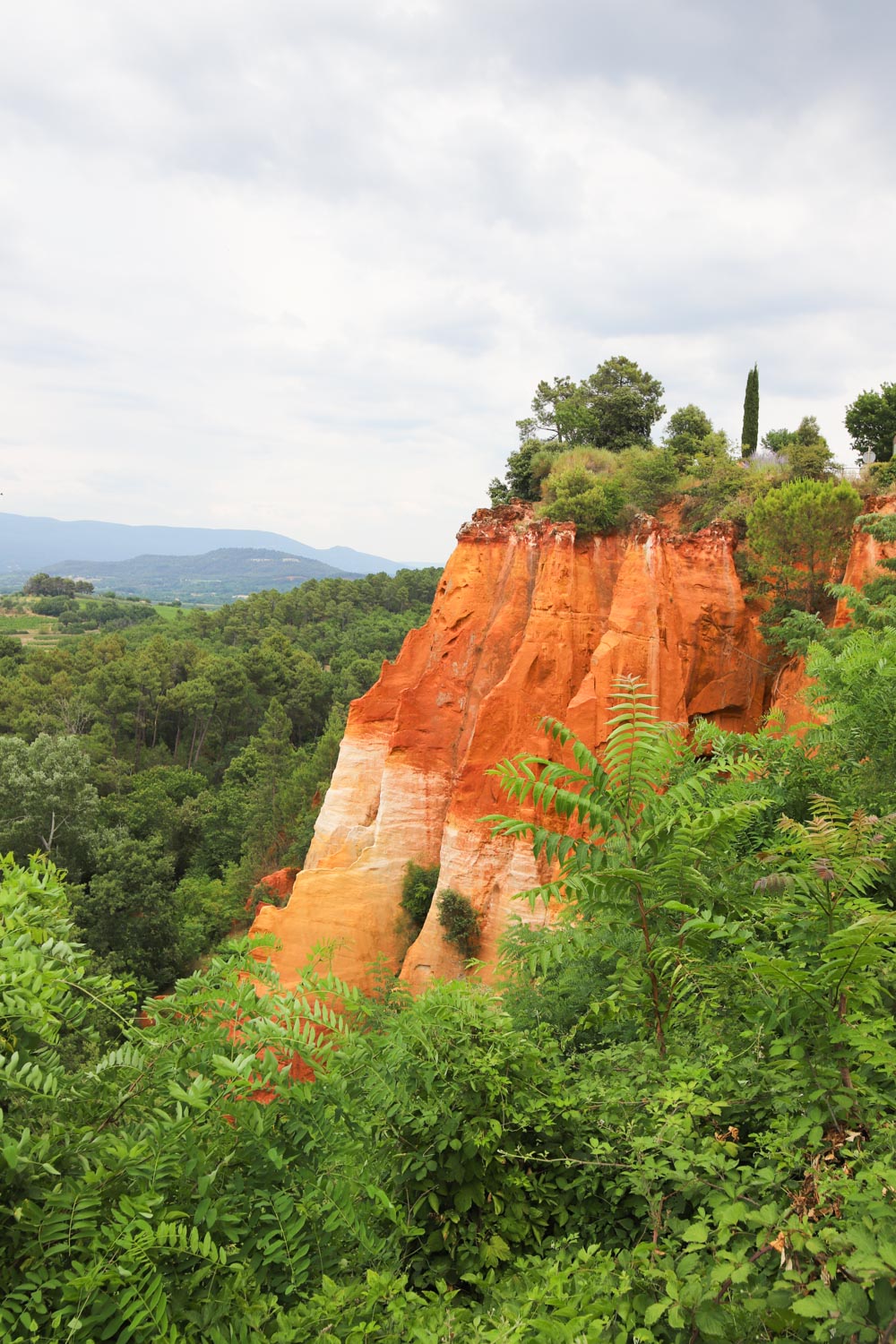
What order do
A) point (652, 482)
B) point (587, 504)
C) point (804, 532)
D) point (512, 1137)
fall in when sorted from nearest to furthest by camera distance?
point (512, 1137)
point (804, 532)
point (587, 504)
point (652, 482)

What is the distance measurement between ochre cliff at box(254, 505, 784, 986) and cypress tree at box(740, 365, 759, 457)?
58.6ft

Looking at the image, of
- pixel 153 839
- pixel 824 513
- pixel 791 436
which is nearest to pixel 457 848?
pixel 824 513

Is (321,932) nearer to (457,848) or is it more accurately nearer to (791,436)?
(457,848)

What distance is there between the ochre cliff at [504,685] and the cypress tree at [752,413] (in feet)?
58.6

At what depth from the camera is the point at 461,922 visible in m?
16.7

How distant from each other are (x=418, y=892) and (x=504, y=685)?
5824 mm

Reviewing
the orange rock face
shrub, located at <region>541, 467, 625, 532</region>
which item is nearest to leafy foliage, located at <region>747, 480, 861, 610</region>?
the orange rock face

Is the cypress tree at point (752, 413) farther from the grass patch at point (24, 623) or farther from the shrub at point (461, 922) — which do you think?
the grass patch at point (24, 623)

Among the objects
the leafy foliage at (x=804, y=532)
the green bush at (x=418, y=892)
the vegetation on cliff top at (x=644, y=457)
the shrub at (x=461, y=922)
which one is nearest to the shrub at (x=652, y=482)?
the vegetation on cliff top at (x=644, y=457)

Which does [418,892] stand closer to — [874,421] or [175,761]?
[874,421]

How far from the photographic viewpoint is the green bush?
61.0 ft

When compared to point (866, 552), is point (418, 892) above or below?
below

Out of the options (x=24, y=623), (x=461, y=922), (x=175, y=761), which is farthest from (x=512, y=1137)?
(x=24, y=623)

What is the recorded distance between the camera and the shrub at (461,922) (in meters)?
16.7
